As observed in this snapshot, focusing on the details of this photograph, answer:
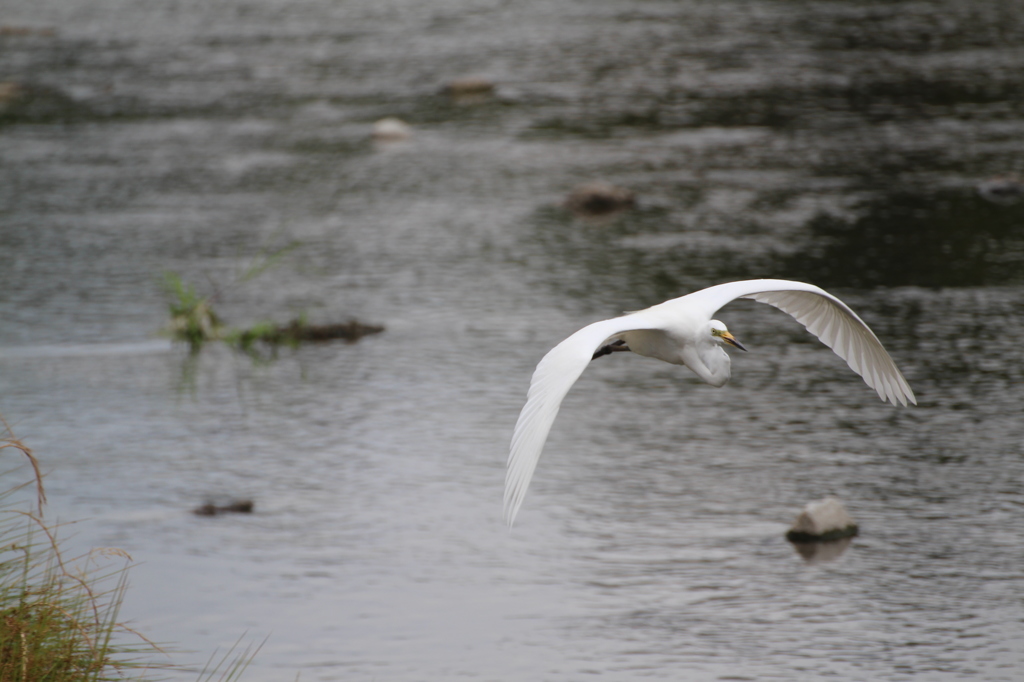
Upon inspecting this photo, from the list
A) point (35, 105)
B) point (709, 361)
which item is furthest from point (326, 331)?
point (35, 105)

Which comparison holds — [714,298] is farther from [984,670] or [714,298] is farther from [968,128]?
[968,128]

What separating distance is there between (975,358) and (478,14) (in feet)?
76.8

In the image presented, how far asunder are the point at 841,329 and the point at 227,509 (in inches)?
203

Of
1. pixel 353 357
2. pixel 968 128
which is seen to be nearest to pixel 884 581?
pixel 353 357

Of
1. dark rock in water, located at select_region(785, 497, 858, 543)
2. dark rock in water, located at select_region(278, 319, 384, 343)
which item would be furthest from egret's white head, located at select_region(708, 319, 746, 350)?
dark rock in water, located at select_region(278, 319, 384, 343)

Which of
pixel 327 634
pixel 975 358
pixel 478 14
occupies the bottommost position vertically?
pixel 327 634

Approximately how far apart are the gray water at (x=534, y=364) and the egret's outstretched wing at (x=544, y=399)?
2.89m

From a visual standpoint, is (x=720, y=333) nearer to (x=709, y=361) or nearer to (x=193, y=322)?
(x=709, y=361)

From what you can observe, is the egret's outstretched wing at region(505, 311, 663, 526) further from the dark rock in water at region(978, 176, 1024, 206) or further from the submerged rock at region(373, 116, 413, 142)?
the submerged rock at region(373, 116, 413, 142)

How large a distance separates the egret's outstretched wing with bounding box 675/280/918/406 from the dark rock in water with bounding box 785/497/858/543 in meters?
2.05

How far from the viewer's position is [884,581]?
8.86 m

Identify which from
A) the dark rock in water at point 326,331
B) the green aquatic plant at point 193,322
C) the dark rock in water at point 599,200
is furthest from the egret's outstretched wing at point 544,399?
the dark rock in water at point 599,200

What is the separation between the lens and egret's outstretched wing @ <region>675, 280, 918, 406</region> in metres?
6.97

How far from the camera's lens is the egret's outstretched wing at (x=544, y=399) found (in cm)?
502
